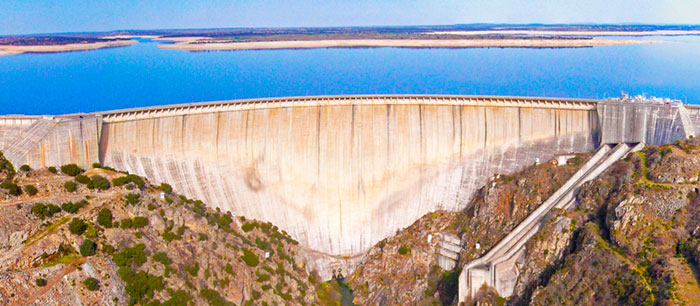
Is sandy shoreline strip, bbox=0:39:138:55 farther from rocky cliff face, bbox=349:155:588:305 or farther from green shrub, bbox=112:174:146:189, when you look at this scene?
rocky cliff face, bbox=349:155:588:305

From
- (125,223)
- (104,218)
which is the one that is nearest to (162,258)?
(125,223)

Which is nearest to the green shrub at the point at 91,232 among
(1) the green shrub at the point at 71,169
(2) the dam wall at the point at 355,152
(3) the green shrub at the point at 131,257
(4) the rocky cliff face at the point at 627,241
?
(3) the green shrub at the point at 131,257

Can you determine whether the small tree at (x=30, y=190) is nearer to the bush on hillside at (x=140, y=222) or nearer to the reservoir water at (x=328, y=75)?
the bush on hillside at (x=140, y=222)

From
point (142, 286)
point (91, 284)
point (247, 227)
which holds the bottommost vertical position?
point (247, 227)

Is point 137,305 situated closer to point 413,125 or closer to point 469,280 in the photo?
point 469,280

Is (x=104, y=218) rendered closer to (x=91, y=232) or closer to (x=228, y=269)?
(x=91, y=232)

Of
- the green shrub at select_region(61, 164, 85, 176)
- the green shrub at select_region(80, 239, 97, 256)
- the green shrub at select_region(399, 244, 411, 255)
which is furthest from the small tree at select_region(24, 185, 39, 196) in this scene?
the green shrub at select_region(399, 244, 411, 255)
